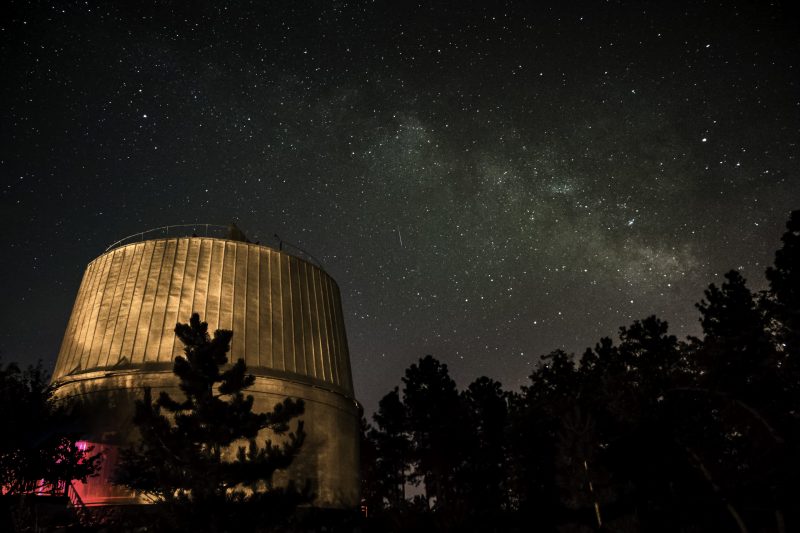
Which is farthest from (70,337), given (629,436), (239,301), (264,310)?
(629,436)

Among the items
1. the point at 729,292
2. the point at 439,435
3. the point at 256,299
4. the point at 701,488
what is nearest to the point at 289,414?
the point at 256,299

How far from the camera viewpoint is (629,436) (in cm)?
2627

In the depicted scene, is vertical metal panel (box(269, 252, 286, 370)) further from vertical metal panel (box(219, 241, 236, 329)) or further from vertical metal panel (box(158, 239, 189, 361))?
vertical metal panel (box(158, 239, 189, 361))

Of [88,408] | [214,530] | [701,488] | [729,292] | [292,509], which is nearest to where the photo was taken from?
[214,530]

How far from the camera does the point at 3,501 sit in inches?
610

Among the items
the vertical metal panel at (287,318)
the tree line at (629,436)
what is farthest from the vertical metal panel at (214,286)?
the tree line at (629,436)

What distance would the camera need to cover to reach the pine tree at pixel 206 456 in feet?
39.8

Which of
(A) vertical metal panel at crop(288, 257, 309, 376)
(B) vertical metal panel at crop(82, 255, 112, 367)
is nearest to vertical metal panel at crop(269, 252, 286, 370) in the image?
(A) vertical metal panel at crop(288, 257, 309, 376)

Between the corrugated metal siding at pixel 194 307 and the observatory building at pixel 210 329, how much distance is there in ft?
0.14

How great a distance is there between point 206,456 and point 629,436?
20.5m

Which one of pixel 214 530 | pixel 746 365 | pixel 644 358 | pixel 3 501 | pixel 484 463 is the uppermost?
pixel 644 358

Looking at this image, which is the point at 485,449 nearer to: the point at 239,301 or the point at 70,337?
the point at 239,301

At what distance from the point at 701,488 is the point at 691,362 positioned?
742cm

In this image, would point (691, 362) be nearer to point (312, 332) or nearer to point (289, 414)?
point (312, 332)
